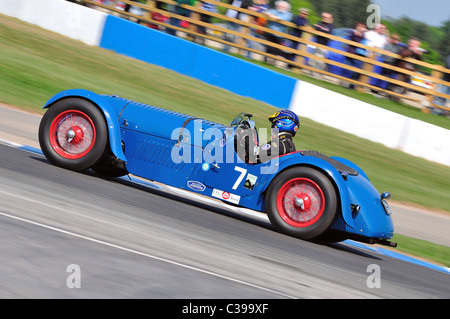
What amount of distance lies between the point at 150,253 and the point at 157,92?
31.8ft

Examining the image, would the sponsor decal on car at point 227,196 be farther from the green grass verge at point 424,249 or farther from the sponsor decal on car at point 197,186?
the green grass verge at point 424,249

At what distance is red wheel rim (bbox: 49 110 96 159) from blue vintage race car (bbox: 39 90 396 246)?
0.4 inches

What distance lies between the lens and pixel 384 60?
56.7 feet

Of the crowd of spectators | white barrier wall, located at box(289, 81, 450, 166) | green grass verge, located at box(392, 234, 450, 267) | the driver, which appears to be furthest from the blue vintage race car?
the crowd of spectators

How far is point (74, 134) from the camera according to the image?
7004mm

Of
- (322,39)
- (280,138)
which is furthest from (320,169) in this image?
(322,39)

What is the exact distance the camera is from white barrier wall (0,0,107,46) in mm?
16484

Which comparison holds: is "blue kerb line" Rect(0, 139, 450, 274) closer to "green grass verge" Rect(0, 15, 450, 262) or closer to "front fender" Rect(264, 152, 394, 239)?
"front fender" Rect(264, 152, 394, 239)

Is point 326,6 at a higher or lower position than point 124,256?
higher
